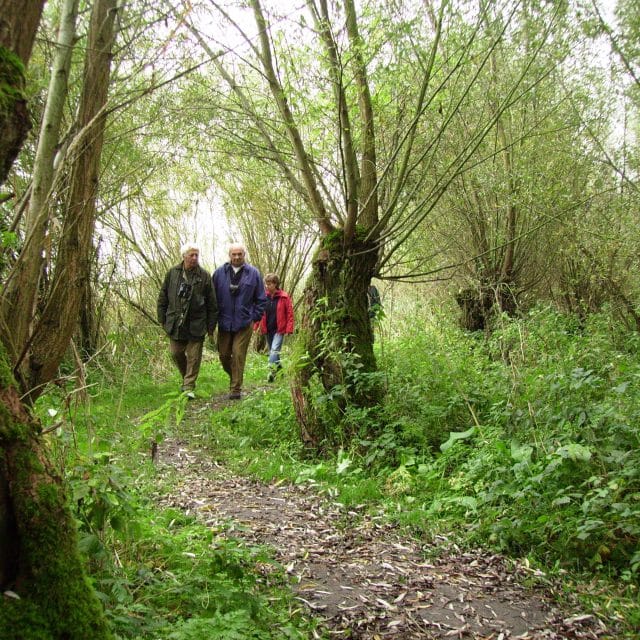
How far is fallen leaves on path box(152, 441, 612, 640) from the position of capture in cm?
285

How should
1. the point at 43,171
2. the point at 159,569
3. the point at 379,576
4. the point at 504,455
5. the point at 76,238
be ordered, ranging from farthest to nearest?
the point at 504,455 → the point at 76,238 → the point at 379,576 → the point at 159,569 → the point at 43,171

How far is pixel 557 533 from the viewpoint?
139 inches

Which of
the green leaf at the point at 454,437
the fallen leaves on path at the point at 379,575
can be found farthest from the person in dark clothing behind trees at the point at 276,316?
the green leaf at the point at 454,437

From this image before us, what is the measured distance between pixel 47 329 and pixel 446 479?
10.2 ft

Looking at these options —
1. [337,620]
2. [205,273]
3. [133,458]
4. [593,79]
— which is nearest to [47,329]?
[133,458]

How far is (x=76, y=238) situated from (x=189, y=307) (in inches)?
179

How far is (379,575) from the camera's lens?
3371 mm

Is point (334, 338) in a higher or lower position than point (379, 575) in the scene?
higher

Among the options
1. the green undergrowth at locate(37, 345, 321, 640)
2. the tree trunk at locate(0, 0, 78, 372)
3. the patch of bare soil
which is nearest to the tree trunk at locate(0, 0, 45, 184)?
the tree trunk at locate(0, 0, 78, 372)

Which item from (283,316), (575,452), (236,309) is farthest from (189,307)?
(575,452)

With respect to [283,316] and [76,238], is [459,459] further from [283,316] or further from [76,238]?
[283,316]

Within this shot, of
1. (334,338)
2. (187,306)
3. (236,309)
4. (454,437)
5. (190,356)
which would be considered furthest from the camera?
(236,309)

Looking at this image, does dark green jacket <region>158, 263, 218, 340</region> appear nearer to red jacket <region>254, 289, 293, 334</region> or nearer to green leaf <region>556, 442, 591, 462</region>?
red jacket <region>254, 289, 293, 334</region>

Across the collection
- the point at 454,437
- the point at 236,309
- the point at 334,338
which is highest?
the point at 236,309
